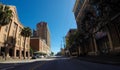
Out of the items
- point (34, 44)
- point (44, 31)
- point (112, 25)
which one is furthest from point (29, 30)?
point (44, 31)

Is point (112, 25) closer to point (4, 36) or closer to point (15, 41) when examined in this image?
point (4, 36)

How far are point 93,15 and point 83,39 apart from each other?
16.9m

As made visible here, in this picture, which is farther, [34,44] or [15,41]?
[34,44]

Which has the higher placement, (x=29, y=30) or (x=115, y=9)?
(x=29, y=30)

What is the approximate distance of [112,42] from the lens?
29.3 meters

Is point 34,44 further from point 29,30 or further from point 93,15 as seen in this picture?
point 93,15

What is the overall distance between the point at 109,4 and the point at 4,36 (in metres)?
40.3

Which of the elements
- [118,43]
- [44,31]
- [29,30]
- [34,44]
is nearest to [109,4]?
[118,43]

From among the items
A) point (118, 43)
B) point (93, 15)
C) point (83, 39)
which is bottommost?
point (118, 43)

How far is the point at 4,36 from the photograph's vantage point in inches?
1922

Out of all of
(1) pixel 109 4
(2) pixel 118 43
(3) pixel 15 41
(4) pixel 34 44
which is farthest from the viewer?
(4) pixel 34 44

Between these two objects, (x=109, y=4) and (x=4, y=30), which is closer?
(x=109, y=4)

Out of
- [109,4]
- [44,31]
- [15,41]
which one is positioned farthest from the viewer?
[44,31]

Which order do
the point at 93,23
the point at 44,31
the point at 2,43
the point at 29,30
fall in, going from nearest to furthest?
the point at 93,23 → the point at 2,43 → the point at 29,30 → the point at 44,31
